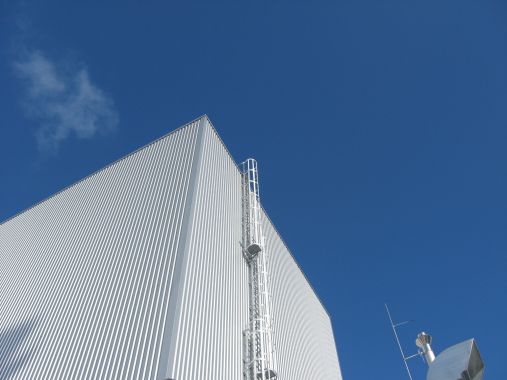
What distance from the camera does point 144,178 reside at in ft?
78.5

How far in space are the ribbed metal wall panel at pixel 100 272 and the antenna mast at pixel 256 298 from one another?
5.20 m

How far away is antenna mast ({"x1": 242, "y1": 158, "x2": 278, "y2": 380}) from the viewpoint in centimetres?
1747

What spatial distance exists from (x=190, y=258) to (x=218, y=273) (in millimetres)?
2366

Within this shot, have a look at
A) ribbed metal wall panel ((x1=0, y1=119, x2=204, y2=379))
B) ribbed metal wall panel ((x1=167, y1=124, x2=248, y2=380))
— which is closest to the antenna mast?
ribbed metal wall panel ((x1=167, y1=124, x2=248, y2=380))

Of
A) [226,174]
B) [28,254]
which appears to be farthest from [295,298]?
[28,254]

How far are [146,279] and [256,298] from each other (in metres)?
6.52

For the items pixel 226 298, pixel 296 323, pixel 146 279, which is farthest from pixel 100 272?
pixel 296 323

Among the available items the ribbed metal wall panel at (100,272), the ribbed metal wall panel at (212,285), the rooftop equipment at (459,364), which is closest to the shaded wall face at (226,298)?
the ribbed metal wall panel at (212,285)

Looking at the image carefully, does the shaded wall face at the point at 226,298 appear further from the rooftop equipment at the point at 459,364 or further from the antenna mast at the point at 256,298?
the rooftop equipment at the point at 459,364

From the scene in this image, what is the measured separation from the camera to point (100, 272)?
19.3 metres

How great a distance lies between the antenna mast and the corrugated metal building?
500 millimetres

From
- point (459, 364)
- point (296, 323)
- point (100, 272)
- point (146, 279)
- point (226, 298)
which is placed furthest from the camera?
point (296, 323)

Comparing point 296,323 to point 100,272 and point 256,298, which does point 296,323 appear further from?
point 100,272

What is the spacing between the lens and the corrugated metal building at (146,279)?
1496cm
